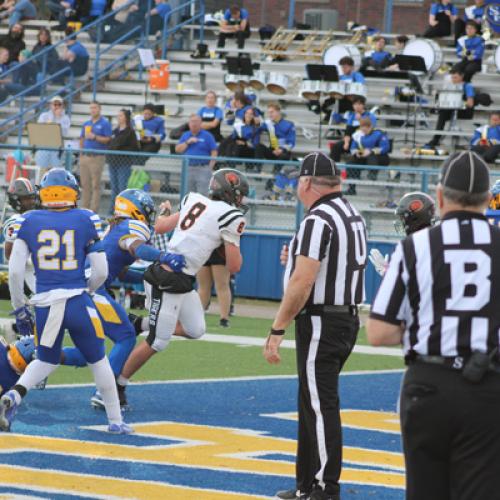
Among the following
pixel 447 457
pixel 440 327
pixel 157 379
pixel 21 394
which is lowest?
pixel 157 379

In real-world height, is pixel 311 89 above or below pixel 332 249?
below

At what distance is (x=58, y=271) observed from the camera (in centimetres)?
830

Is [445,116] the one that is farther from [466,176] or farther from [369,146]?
[466,176]

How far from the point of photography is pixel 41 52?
958 inches

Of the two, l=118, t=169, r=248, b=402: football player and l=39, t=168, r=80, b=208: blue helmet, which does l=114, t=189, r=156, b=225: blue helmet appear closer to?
l=118, t=169, r=248, b=402: football player

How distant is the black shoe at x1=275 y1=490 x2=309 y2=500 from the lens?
6805 millimetres

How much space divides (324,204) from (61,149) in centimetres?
1251

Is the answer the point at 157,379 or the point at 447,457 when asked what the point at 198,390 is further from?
the point at 447,457

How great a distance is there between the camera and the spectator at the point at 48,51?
81.0 ft

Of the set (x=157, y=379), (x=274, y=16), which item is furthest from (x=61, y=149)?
(x=274, y=16)

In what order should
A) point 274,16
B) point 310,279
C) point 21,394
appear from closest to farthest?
point 310,279 < point 21,394 < point 274,16

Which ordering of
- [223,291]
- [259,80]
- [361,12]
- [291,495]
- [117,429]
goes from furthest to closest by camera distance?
[361,12] → [259,80] → [223,291] → [117,429] → [291,495]

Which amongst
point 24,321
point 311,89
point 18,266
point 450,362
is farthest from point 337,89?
point 450,362

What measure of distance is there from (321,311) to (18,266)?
2434 millimetres
